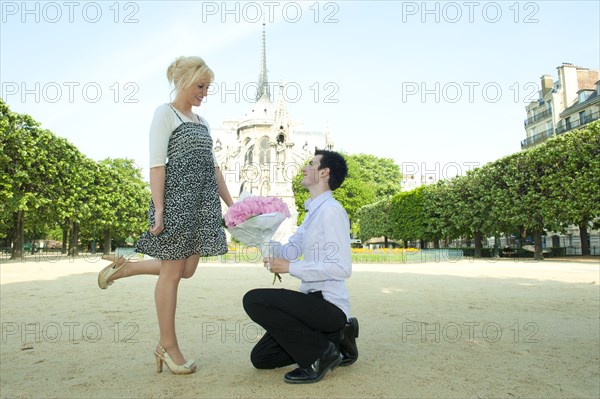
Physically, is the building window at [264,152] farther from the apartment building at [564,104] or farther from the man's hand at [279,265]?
the man's hand at [279,265]

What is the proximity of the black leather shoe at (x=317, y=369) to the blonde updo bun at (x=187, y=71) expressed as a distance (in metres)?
2.72

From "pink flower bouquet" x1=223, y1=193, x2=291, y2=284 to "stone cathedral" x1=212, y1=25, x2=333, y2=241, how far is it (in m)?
50.8

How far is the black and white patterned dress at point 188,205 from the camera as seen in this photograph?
424 cm

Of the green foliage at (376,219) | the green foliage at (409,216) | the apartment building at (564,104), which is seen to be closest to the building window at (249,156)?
the green foliage at (376,219)

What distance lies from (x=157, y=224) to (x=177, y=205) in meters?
0.25

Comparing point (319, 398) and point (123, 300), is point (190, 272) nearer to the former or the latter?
point (319, 398)

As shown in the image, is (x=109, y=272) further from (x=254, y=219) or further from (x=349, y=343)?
(x=349, y=343)

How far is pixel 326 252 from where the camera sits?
13.2ft

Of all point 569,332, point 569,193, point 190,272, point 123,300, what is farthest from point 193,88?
point 569,193

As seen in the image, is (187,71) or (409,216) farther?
(409,216)

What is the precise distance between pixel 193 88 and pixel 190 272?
1756mm

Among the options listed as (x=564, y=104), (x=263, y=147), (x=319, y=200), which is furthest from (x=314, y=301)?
(x=263, y=147)

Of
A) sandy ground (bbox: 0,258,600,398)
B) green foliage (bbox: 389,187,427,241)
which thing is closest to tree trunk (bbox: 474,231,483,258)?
green foliage (bbox: 389,187,427,241)

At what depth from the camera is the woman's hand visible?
13.7 feet
